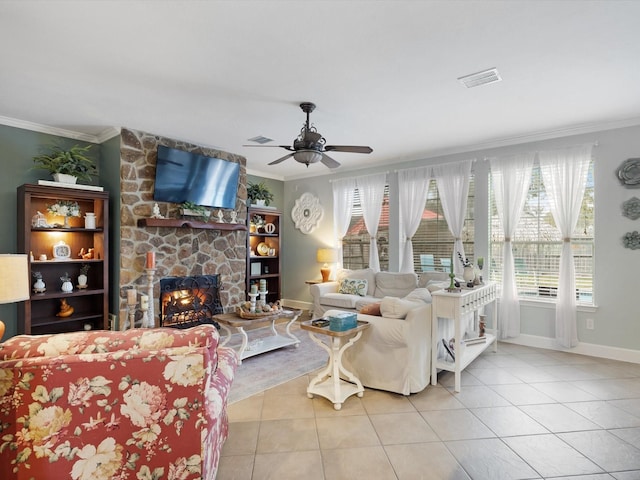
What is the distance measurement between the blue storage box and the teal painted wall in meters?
3.84

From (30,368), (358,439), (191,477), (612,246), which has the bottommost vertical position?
(358,439)

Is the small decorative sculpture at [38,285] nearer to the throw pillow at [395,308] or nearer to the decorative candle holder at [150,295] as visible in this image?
the decorative candle holder at [150,295]

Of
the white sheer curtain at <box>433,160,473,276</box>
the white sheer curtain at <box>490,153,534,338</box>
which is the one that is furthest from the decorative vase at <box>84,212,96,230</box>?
the white sheer curtain at <box>490,153,534,338</box>

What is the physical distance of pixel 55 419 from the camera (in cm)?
149

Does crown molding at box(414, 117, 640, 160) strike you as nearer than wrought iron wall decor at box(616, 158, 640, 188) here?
No

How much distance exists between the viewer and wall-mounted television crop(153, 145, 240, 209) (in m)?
4.71

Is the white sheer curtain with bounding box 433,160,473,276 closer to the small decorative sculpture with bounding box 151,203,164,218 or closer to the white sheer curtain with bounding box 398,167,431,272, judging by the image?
the white sheer curtain with bounding box 398,167,431,272

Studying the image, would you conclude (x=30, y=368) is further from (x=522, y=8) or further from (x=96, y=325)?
(x=96, y=325)

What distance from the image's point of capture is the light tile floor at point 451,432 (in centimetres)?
212

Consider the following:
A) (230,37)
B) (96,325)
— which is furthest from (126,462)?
(96,325)

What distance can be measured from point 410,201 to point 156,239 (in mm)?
3848

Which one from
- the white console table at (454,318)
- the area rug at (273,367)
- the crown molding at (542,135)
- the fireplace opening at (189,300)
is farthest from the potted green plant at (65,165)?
the crown molding at (542,135)

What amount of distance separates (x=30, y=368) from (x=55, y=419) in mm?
246

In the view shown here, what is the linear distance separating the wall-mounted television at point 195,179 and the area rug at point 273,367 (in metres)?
2.12
